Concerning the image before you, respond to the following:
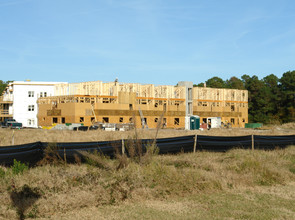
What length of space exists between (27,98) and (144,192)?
2374 inches

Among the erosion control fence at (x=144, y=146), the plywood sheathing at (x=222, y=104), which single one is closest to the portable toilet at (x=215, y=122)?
the plywood sheathing at (x=222, y=104)

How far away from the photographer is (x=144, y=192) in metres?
9.07

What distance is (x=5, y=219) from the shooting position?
24.1ft

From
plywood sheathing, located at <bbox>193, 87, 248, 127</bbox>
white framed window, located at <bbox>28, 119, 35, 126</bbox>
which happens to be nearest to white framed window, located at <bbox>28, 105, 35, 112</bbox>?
white framed window, located at <bbox>28, 119, 35, 126</bbox>

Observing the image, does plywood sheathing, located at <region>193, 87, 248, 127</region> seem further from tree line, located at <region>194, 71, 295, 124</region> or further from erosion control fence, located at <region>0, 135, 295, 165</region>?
erosion control fence, located at <region>0, 135, 295, 165</region>

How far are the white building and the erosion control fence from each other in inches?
2076

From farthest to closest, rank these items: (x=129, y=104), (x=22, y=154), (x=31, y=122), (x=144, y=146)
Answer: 1. (x=31, y=122)
2. (x=129, y=104)
3. (x=144, y=146)
4. (x=22, y=154)

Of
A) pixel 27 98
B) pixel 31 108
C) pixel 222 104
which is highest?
pixel 27 98

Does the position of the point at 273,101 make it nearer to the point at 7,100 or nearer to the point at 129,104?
the point at 129,104

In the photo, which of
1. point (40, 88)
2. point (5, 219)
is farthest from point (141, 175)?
point (40, 88)

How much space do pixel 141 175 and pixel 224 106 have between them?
211 feet

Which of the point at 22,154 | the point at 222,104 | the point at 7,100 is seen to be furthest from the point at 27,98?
the point at 22,154

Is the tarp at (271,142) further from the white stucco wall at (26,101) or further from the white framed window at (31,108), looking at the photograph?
the white framed window at (31,108)

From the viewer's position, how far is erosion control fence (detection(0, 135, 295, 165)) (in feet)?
39.5
